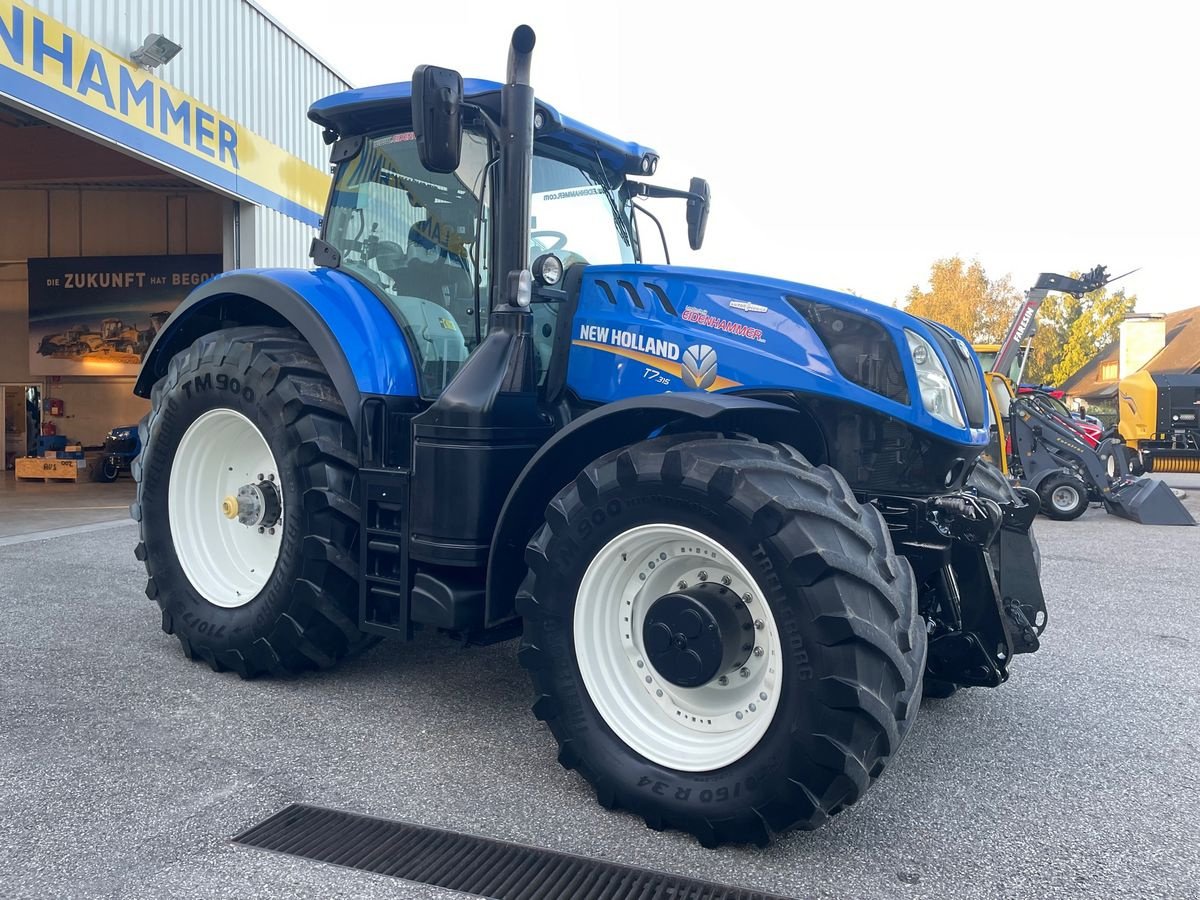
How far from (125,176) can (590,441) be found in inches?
535

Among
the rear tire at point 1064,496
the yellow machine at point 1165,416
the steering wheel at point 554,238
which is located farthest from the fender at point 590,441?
the yellow machine at point 1165,416

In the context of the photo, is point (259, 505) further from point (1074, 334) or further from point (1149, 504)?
point (1074, 334)

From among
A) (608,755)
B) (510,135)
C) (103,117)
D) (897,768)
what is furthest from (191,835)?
(103,117)

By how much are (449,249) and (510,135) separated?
0.67m

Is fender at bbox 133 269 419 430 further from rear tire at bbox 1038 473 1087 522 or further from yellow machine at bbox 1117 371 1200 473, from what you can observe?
yellow machine at bbox 1117 371 1200 473

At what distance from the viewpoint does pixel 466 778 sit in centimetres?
320

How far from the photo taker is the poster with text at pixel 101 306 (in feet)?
58.4

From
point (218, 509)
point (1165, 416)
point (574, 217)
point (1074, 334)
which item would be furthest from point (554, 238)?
point (1074, 334)

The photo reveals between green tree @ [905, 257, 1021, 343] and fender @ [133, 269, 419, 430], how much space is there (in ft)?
121

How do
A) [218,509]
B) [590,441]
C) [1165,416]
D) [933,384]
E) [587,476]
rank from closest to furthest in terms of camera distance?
[587,476] → [933,384] → [590,441] → [218,509] → [1165,416]

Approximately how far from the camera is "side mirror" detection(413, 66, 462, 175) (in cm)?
315

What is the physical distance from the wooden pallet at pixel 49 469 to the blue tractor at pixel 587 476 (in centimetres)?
1370

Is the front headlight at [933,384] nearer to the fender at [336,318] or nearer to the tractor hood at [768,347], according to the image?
the tractor hood at [768,347]

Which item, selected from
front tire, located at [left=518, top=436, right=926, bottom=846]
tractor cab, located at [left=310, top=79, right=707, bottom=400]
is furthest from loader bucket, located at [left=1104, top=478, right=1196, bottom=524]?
front tire, located at [left=518, top=436, right=926, bottom=846]
